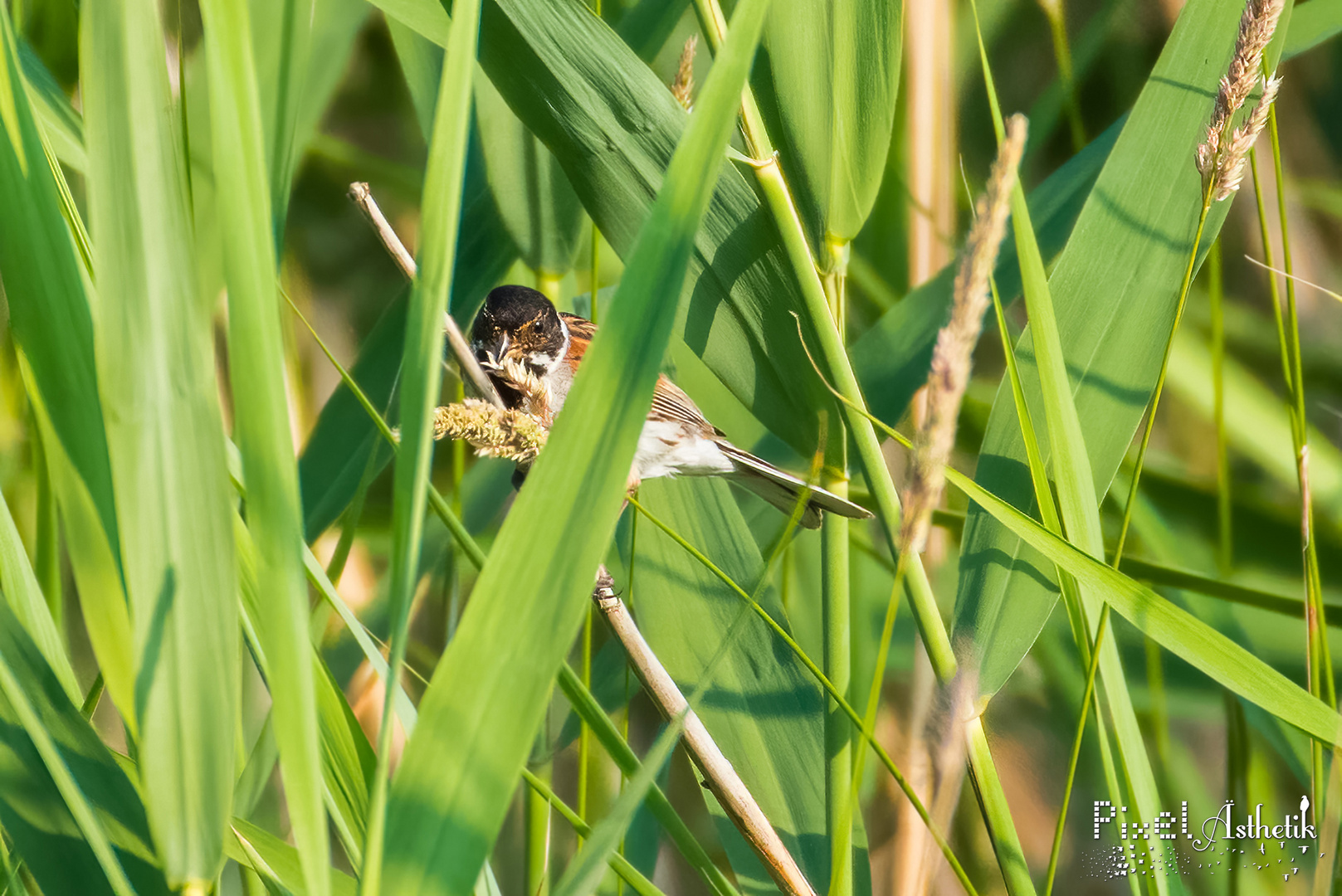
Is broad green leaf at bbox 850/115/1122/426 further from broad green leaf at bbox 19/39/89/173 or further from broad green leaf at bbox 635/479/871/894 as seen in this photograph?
broad green leaf at bbox 19/39/89/173

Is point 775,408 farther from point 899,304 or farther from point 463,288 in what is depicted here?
point 463,288

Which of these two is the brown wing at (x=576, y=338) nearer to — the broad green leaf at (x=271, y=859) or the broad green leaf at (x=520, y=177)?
the broad green leaf at (x=520, y=177)

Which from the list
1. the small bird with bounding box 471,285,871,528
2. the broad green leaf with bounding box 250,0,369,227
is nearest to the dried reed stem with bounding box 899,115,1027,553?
the broad green leaf with bounding box 250,0,369,227

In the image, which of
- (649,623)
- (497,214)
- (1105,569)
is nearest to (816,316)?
(1105,569)

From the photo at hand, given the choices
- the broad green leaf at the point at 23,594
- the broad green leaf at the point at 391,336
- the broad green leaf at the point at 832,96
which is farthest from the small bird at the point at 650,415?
the broad green leaf at the point at 23,594

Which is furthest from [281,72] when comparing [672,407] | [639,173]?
[672,407]
